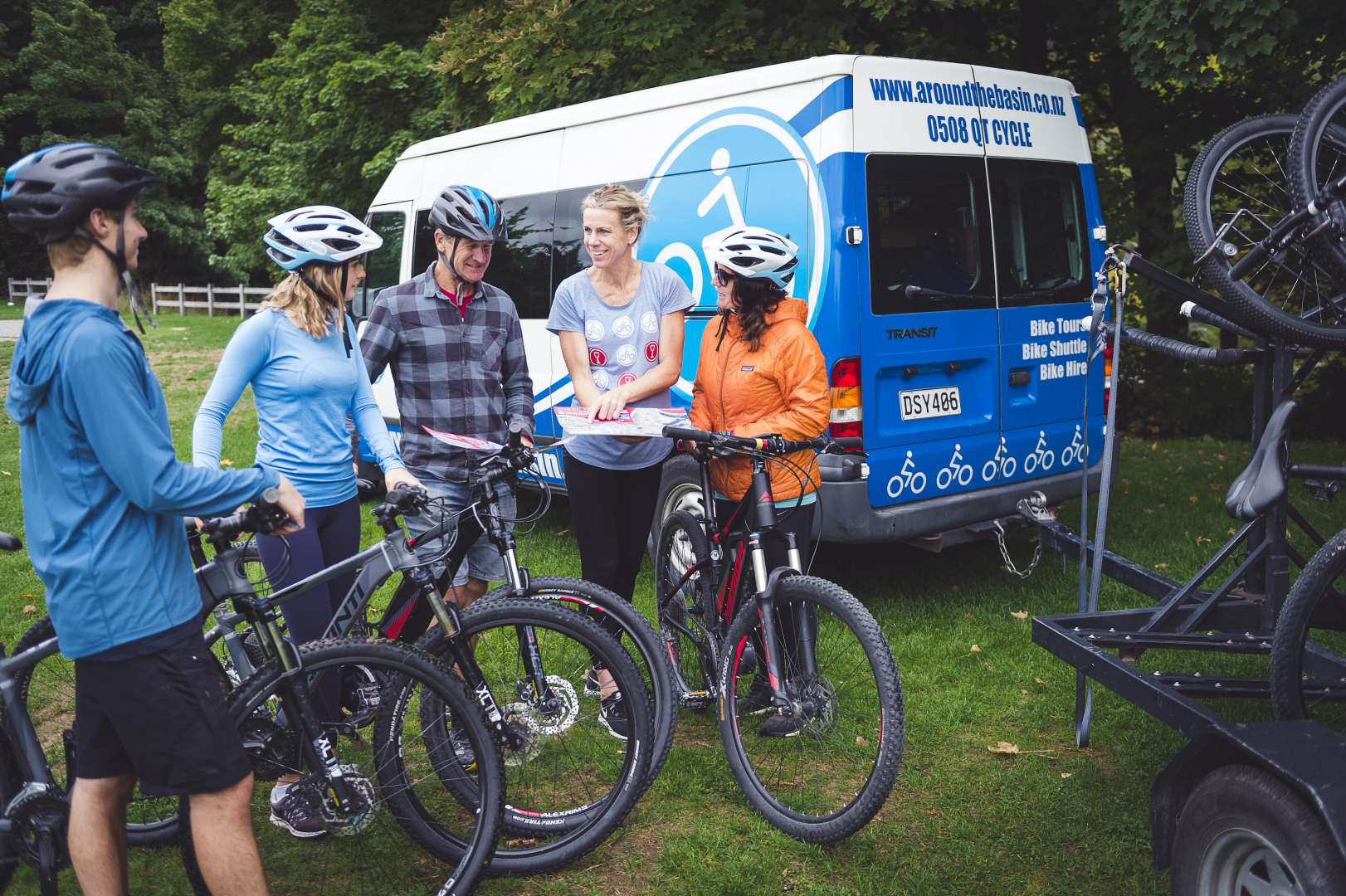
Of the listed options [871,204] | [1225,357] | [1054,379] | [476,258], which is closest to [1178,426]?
[1054,379]

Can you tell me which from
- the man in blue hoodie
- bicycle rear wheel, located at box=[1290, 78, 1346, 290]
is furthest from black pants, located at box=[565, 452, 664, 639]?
bicycle rear wheel, located at box=[1290, 78, 1346, 290]

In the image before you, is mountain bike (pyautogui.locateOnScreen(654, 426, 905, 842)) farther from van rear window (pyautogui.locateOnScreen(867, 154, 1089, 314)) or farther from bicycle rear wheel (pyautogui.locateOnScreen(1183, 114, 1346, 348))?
van rear window (pyautogui.locateOnScreen(867, 154, 1089, 314))

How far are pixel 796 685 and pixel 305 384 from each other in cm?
182

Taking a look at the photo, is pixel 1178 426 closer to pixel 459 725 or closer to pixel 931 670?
pixel 931 670

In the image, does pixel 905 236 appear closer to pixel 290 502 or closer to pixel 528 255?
pixel 528 255

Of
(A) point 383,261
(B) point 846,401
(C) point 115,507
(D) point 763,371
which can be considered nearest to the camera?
(C) point 115,507

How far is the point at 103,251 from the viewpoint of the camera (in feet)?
7.98

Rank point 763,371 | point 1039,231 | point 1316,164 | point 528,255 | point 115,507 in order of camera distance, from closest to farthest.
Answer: point 115,507
point 1316,164
point 763,371
point 1039,231
point 528,255

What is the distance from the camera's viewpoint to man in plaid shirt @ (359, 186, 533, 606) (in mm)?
4059

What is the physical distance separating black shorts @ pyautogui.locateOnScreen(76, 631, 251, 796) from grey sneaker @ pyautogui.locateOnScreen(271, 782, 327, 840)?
20.5 inches

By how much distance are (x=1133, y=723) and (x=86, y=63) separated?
43167 millimetres

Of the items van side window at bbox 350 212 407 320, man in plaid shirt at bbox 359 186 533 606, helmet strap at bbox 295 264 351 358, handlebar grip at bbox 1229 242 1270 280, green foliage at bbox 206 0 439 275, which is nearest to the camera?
handlebar grip at bbox 1229 242 1270 280

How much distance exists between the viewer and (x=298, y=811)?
3156 mm

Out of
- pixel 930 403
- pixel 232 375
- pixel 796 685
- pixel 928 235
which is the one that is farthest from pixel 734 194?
pixel 232 375
